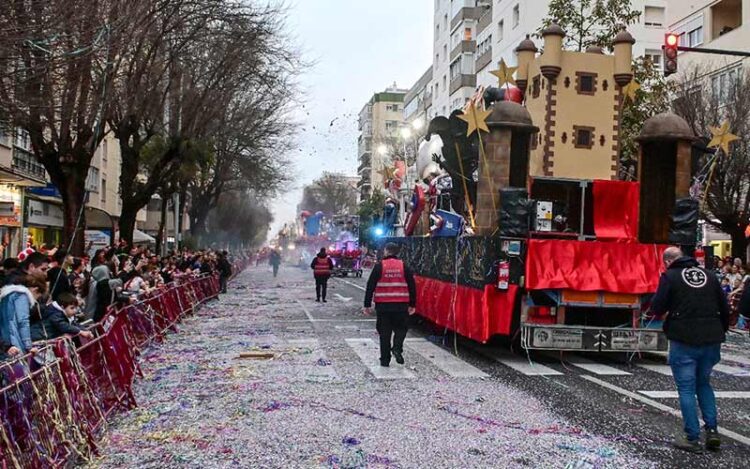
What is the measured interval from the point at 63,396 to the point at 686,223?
28.6 ft

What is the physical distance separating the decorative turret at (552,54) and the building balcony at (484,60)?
116ft

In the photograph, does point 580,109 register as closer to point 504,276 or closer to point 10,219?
point 504,276

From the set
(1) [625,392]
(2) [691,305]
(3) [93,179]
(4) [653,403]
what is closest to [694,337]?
(2) [691,305]

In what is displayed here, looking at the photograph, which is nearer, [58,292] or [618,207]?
[58,292]

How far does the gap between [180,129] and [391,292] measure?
1824 centimetres

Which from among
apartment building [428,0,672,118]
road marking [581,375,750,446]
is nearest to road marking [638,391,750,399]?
road marking [581,375,750,446]

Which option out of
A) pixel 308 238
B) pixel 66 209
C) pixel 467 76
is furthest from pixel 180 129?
pixel 308 238

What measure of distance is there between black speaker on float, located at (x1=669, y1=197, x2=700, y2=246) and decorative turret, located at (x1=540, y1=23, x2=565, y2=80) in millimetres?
3520

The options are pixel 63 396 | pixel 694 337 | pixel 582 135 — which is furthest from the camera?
pixel 582 135

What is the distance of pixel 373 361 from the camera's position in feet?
34.2

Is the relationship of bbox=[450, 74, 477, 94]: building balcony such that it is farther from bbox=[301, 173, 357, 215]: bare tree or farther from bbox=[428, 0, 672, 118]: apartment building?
bbox=[301, 173, 357, 215]: bare tree

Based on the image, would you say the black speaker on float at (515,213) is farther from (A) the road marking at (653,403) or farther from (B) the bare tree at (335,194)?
(B) the bare tree at (335,194)

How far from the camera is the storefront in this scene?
962 inches

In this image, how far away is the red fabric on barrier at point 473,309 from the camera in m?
10.3
